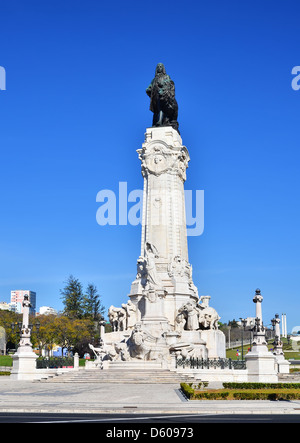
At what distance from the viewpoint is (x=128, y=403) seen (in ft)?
76.1

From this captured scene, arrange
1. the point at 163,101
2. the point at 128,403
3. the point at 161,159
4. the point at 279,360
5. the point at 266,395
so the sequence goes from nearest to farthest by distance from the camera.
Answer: the point at 128,403, the point at 266,395, the point at 161,159, the point at 279,360, the point at 163,101

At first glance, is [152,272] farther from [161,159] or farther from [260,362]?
[260,362]

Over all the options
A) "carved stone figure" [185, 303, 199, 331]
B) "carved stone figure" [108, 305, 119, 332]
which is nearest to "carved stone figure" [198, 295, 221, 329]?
"carved stone figure" [185, 303, 199, 331]

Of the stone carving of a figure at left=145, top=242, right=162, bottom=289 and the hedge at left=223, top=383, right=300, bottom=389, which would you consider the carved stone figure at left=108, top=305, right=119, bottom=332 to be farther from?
the hedge at left=223, top=383, right=300, bottom=389

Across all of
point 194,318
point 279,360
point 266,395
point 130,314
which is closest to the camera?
point 266,395

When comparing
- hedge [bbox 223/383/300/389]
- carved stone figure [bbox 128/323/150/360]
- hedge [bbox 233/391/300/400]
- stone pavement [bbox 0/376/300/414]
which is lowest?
stone pavement [bbox 0/376/300/414]

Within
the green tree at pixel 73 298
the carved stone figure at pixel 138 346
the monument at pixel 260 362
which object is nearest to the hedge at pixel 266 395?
the monument at pixel 260 362

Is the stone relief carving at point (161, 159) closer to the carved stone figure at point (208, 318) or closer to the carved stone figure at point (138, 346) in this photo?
the carved stone figure at point (208, 318)

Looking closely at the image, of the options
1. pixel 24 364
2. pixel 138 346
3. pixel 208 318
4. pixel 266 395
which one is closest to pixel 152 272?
pixel 208 318

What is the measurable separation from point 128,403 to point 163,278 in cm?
2409

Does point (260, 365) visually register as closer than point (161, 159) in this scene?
Yes

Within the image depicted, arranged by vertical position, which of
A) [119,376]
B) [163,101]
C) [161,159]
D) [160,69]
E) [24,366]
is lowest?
[119,376]

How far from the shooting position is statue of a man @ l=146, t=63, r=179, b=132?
53.5 metres

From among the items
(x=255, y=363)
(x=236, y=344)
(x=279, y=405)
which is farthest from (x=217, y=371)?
(x=236, y=344)
